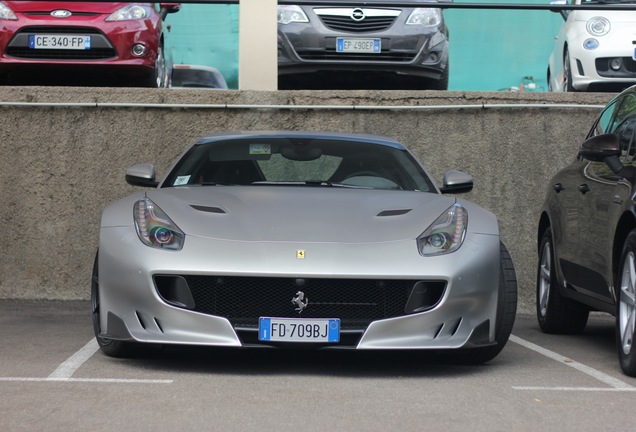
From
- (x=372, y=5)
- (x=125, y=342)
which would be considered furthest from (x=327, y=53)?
(x=125, y=342)

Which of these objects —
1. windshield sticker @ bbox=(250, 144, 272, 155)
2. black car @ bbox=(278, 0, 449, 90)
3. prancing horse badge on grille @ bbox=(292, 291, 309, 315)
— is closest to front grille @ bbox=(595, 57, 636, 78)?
black car @ bbox=(278, 0, 449, 90)

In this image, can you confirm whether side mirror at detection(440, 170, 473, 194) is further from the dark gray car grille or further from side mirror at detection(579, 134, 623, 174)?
the dark gray car grille

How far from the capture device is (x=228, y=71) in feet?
61.9

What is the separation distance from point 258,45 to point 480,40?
6.26 metres

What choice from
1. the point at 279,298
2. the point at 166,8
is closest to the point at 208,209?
the point at 279,298

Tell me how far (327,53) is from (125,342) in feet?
20.2

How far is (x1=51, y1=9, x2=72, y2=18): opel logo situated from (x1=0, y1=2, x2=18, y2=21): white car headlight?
347 millimetres

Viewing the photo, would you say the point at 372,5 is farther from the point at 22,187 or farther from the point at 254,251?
the point at 254,251

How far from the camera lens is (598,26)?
13.0 meters

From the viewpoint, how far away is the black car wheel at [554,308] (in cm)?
868

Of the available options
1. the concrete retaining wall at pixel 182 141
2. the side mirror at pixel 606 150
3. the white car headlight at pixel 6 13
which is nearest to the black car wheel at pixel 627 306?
the side mirror at pixel 606 150

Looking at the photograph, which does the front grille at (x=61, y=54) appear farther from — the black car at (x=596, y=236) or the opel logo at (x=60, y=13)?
the black car at (x=596, y=236)

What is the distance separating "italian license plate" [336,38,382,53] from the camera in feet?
39.9

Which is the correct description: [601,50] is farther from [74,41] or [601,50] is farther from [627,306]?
[627,306]
